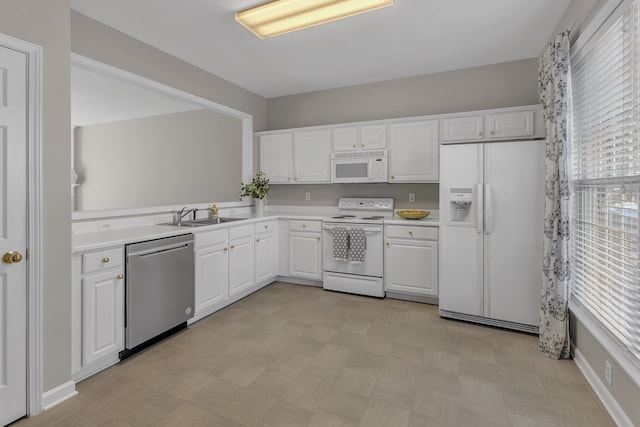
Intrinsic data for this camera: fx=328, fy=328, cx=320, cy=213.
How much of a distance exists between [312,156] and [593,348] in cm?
Result: 343

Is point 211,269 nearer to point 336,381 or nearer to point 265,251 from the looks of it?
point 265,251

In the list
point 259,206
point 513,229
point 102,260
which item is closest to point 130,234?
point 102,260

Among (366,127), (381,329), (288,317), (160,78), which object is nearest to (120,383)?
(288,317)

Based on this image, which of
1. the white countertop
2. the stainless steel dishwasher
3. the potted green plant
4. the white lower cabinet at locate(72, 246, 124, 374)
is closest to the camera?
the white lower cabinet at locate(72, 246, 124, 374)

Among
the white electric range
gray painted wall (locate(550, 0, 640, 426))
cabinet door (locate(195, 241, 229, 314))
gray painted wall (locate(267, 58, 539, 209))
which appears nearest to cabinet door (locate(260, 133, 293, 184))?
gray painted wall (locate(267, 58, 539, 209))

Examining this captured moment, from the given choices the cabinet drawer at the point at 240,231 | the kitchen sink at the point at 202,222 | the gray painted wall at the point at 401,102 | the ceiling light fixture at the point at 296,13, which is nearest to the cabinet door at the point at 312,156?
the gray painted wall at the point at 401,102

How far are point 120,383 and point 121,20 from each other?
2.83m

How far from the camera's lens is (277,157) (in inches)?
185

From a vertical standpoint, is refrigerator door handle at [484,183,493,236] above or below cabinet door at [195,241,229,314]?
above

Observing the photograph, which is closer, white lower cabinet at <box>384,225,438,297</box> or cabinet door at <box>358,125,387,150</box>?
white lower cabinet at <box>384,225,438,297</box>

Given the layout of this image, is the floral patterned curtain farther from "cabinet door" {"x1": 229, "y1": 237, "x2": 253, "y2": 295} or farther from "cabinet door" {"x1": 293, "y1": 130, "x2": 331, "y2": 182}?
"cabinet door" {"x1": 229, "y1": 237, "x2": 253, "y2": 295}

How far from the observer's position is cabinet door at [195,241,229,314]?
3.11m

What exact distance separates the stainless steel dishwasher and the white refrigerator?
2.43 m

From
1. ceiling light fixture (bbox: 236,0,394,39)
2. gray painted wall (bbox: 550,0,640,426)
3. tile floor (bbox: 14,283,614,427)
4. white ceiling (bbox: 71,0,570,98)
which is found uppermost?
white ceiling (bbox: 71,0,570,98)
